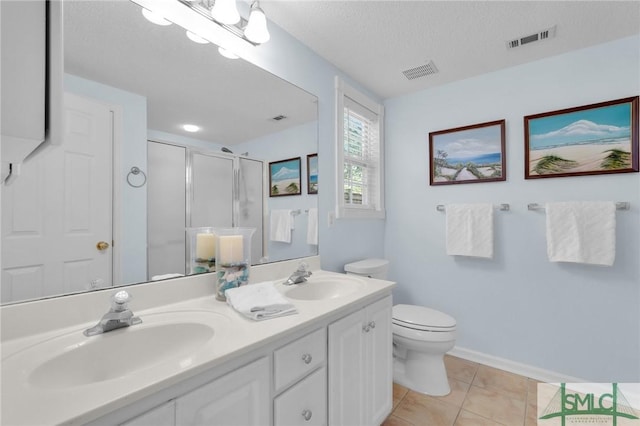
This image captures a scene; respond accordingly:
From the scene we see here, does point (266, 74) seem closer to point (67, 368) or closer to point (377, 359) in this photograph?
point (67, 368)

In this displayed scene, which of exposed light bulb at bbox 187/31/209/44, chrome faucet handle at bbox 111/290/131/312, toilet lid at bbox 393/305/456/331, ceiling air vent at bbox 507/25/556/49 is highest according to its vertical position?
ceiling air vent at bbox 507/25/556/49

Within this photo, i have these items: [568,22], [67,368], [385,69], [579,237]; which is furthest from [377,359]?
[568,22]

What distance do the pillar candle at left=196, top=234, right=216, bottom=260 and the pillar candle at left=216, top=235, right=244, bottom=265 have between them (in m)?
0.09

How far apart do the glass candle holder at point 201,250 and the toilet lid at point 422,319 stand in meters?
1.26

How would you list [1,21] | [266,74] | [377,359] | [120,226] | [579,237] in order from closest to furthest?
[1,21], [120,226], [377,359], [266,74], [579,237]

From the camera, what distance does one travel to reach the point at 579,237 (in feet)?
5.75

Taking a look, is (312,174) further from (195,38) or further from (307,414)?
(307,414)

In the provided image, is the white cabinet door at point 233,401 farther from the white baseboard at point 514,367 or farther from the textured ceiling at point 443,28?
the white baseboard at point 514,367

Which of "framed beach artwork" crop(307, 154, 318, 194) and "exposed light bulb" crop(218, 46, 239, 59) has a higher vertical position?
"exposed light bulb" crop(218, 46, 239, 59)

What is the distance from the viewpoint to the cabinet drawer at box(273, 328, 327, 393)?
91 cm

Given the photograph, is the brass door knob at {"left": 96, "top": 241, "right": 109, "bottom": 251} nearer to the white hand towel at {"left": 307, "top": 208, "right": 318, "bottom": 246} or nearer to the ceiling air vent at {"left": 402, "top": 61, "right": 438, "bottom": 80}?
the white hand towel at {"left": 307, "top": 208, "right": 318, "bottom": 246}

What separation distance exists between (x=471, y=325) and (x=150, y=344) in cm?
224

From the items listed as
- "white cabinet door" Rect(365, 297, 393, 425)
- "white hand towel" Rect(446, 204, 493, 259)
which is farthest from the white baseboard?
"white cabinet door" Rect(365, 297, 393, 425)

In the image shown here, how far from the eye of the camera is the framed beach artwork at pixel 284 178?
66.4 inches
